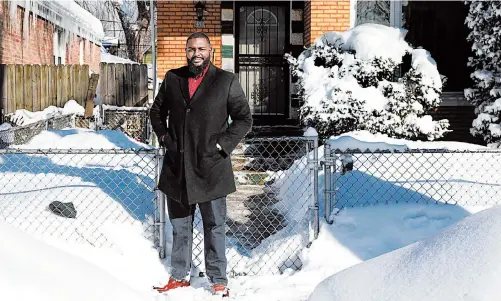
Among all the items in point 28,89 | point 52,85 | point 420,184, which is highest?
point 52,85

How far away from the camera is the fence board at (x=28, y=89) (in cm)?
1300

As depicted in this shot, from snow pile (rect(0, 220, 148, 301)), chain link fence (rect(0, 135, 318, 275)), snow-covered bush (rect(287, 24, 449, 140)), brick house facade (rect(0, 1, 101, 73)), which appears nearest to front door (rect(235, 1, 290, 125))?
snow-covered bush (rect(287, 24, 449, 140))

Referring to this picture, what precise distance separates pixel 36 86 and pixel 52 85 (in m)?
0.98

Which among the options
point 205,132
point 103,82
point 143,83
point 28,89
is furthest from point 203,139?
point 103,82

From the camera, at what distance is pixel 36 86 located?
1344 cm

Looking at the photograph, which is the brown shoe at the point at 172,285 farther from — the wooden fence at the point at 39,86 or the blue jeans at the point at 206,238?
the wooden fence at the point at 39,86

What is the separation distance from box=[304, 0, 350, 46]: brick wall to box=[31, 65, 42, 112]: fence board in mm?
5597

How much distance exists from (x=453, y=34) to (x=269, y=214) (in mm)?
5952

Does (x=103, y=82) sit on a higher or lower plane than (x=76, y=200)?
higher

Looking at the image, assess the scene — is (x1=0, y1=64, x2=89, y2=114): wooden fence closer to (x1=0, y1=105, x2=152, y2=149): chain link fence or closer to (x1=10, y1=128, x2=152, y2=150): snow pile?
(x1=0, y1=105, x2=152, y2=149): chain link fence

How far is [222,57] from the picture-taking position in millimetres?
13102

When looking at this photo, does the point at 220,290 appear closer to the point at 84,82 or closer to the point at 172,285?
the point at 172,285

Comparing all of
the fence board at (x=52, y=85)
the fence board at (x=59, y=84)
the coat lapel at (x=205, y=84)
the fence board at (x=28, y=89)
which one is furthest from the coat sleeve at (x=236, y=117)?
the fence board at (x=59, y=84)

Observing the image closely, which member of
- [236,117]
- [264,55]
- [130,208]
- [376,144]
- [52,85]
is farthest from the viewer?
[52,85]
